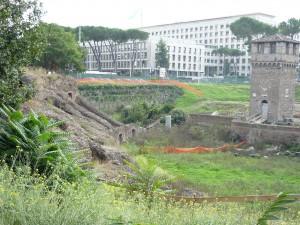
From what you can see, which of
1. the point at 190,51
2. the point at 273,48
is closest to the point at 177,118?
the point at 273,48

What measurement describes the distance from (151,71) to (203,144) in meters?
53.2

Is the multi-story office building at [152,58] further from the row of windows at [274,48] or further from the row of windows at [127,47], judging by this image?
the row of windows at [274,48]

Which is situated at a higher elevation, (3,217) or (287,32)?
(287,32)

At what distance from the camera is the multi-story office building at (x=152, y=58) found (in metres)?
A: 92.2

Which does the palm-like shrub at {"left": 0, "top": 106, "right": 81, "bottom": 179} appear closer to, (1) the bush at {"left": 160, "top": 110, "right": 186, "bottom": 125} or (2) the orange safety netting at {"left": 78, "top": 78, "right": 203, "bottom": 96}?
(1) the bush at {"left": 160, "top": 110, "right": 186, "bottom": 125}

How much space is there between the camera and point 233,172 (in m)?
28.3

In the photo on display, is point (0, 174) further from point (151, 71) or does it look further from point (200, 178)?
point (151, 71)

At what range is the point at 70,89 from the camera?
3475 cm

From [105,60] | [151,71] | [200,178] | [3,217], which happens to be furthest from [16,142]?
[105,60]

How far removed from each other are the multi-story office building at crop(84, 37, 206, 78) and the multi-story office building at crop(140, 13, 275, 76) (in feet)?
12.9

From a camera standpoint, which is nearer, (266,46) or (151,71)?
(266,46)

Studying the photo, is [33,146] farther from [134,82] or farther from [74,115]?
[134,82]

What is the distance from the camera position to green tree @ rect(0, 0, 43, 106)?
1277cm

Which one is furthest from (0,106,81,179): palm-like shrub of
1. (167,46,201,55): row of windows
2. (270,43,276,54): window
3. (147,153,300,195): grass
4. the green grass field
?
(167,46,201,55): row of windows
